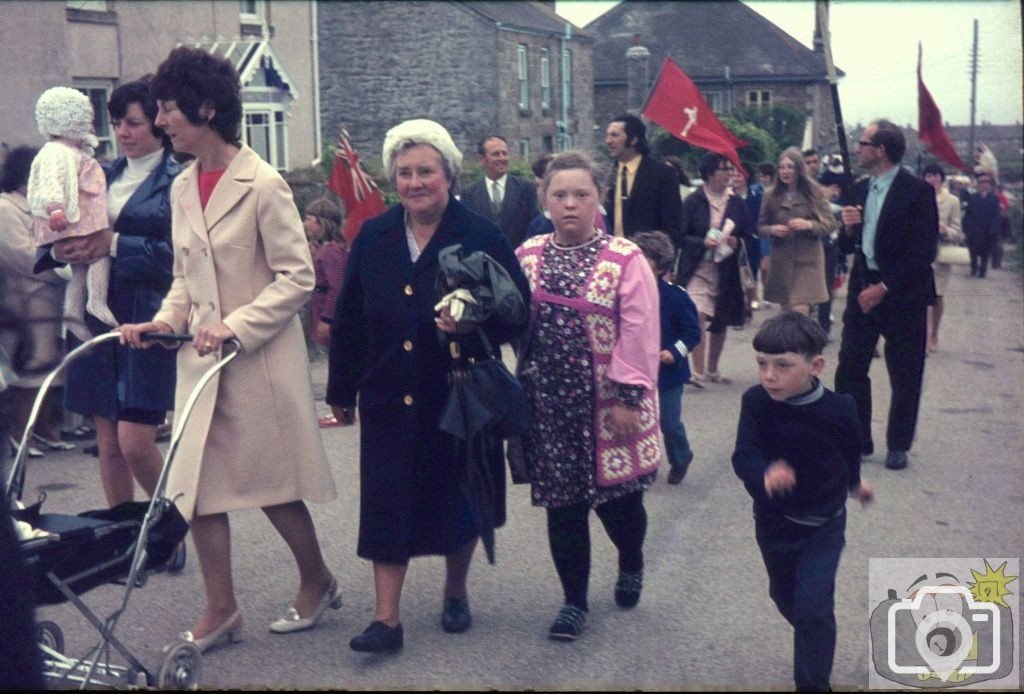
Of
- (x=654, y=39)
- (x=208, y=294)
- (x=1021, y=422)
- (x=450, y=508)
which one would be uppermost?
(x=654, y=39)

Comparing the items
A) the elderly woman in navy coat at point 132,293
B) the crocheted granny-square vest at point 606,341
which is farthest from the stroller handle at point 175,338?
the crocheted granny-square vest at point 606,341

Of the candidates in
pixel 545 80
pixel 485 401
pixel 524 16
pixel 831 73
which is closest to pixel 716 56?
pixel 545 80

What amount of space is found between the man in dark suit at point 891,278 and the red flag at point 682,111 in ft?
10.9

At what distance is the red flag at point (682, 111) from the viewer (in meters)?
11.3

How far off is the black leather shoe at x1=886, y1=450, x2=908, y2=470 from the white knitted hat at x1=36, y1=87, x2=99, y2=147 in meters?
4.80

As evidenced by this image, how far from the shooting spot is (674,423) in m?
7.53

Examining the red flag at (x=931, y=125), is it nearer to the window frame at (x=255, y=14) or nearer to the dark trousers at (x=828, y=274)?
the dark trousers at (x=828, y=274)

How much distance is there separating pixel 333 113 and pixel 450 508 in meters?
41.1

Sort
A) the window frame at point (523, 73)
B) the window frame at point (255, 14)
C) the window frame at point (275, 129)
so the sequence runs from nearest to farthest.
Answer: the window frame at point (255, 14)
the window frame at point (275, 129)
the window frame at point (523, 73)

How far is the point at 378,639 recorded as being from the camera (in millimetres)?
4777

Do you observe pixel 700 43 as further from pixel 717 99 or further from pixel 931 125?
pixel 931 125

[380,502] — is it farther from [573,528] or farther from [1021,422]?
[1021,422]

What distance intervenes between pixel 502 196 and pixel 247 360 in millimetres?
5503

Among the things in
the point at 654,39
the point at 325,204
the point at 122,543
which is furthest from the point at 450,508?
the point at 654,39
